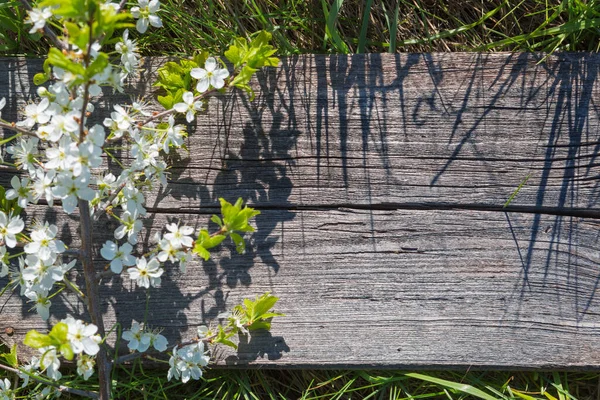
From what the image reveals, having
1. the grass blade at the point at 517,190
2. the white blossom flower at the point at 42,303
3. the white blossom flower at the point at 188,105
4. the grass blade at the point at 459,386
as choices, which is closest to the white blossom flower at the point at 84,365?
the white blossom flower at the point at 42,303

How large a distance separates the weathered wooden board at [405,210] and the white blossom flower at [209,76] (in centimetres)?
21

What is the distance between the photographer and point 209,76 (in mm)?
1531

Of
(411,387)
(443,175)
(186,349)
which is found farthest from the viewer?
(411,387)

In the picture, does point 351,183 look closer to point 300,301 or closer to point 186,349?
point 300,301

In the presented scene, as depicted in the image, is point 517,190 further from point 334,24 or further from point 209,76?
point 209,76

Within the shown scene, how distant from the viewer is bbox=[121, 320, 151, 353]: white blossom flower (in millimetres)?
1594

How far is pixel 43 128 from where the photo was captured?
1.33 m

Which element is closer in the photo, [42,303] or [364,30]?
[42,303]

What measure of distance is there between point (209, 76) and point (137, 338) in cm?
75

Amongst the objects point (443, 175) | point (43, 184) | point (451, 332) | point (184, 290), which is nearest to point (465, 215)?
point (443, 175)

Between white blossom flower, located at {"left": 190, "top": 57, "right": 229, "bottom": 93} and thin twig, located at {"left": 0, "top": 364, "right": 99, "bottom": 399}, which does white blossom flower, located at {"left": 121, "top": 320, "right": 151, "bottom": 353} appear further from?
white blossom flower, located at {"left": 190, "top": 57, "right": 229, "bottom": 93}

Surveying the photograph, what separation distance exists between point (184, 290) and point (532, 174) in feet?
3.57

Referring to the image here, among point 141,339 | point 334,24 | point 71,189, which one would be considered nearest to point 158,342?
point 141,339

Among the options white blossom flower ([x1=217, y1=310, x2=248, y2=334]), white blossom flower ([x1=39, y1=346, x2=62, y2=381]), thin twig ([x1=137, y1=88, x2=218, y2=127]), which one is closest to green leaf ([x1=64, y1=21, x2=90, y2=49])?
thin twig ([x1=137, y1=88, x2=218, y2=127])
